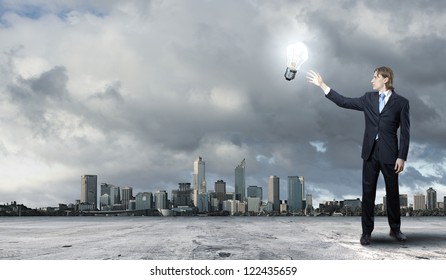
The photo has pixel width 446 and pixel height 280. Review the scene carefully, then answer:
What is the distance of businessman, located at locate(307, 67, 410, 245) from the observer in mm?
9180

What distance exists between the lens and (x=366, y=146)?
31.0ft

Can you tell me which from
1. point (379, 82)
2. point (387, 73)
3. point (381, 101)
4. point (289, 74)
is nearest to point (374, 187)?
point (381, 101)

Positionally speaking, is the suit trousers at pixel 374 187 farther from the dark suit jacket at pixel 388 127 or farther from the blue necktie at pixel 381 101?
the blue necktie at pixel 381 101

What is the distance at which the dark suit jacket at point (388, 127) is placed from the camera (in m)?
9.12

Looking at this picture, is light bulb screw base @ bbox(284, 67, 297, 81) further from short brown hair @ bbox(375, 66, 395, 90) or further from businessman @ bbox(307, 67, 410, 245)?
short brown hair @ bbox(375, 66, 395, 90)

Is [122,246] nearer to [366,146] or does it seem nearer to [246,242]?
[246,242]

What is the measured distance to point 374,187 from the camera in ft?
32.0

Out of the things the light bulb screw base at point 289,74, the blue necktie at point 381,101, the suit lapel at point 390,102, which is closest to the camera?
the suit lapel at point 390,102

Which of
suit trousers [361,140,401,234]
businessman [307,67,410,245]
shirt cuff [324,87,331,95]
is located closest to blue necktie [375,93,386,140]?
businessman [307,67,410,245]

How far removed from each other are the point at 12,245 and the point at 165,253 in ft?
15.4

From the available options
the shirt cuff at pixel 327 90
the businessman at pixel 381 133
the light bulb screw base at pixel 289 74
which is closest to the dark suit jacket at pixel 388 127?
the businessman at pixel 381 133

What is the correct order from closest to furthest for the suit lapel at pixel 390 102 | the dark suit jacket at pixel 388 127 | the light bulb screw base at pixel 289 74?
the dark suit jacket at pixel 388 127 < the suit lapel at pixel 390 102 < the light bulb screw base at pixel 289 74

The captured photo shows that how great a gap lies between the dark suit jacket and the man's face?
0.15m
